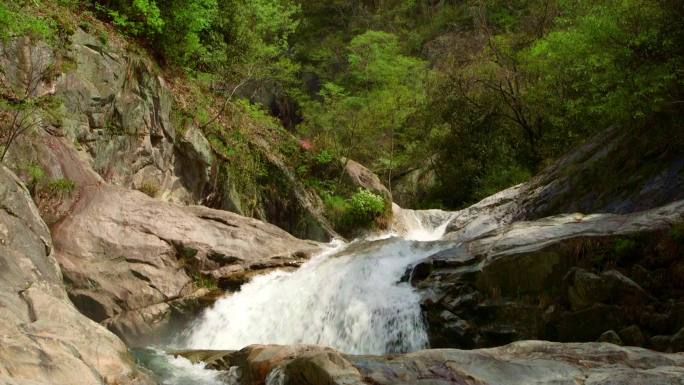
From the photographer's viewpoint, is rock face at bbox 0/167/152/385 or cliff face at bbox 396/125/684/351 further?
cliff face at bbox 396/125/684/351

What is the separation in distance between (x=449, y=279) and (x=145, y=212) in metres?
6.29

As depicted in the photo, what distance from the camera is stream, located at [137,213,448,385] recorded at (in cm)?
872

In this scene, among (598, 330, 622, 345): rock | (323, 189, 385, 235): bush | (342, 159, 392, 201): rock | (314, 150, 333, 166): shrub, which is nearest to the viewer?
(598, 330, 622, 345): rock

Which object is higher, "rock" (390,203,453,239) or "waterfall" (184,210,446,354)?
"rock" (390,203,453,239)

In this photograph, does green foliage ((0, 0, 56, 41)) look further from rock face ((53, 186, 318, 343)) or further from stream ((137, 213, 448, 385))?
stream ((137, 213, 448, 385))

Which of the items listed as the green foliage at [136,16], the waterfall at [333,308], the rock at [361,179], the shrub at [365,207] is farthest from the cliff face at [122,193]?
the rock at [361,179]

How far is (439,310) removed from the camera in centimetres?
856

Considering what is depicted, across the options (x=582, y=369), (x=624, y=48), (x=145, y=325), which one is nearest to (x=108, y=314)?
(x=145, y=325)

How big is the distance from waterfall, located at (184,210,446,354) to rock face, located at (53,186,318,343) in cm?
55

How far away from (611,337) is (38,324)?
21.7ft

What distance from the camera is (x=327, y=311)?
32.1 ft

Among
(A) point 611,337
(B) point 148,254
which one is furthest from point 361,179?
(A) point 611,337

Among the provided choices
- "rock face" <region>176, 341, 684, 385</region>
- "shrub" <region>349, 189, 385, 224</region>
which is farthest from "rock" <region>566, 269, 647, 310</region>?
"shrub" <region>349, 189, 385, 224</region>

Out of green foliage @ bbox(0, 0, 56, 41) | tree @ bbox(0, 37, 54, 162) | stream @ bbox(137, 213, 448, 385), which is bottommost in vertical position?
stream @ bbox(137, 213, 448, 385)
